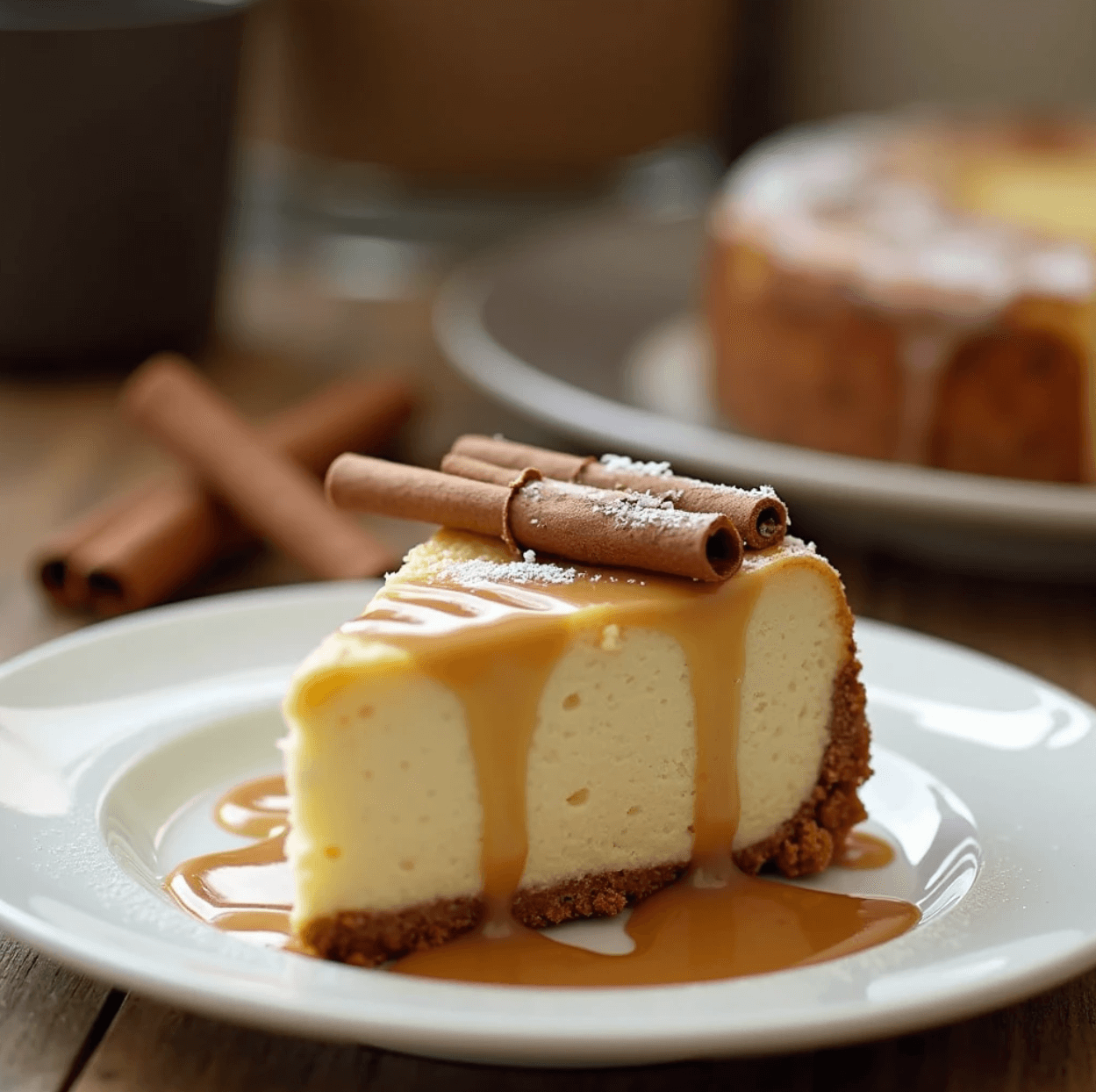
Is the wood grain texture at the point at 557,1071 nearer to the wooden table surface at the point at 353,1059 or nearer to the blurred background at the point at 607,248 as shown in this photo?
the wooden table surface at the point at 353,1059

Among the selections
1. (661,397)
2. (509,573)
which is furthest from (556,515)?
(661,397)

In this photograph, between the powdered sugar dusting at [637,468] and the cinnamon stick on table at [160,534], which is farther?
the cinnamon stick on table at [160,534]

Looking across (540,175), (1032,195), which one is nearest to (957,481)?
(1032,195)

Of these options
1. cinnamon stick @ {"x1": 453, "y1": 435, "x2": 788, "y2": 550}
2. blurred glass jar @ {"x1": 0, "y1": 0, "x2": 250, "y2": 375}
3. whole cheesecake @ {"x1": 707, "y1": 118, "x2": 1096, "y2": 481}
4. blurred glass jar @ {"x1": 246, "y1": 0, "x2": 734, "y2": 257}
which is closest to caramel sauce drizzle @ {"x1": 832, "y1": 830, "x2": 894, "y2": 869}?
cinnamon stick @ {"x1": 453, "y1": 435, "x2": 788, "y2": 550}

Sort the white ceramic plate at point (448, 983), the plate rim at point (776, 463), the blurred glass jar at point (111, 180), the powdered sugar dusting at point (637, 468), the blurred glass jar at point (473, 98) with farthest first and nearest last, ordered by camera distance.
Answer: the blurred glass jar at point (473, 98) → the blurred glass jar at point (111, 180) → the plate rim at point (776, 463) → the powdered sugar dusting at point (637, 468) → the white ceramic plate at point (448, 983)

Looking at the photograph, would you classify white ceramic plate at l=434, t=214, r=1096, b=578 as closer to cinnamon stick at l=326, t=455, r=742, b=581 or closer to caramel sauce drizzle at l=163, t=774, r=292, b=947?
cinnamon stick at l=326, t=455, r=742, b=581

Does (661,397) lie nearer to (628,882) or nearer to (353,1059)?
(628,882)

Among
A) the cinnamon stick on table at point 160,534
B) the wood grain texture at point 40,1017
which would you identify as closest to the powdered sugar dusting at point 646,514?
the wood grain texture at point 40,1017
